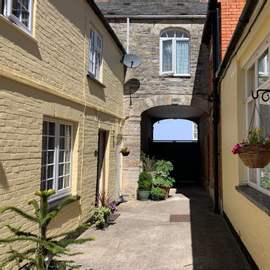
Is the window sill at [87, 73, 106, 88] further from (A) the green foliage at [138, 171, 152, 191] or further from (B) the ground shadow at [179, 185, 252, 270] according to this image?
(A) the green foliage at [138, 171, 152, 191]

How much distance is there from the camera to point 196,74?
44.6 ft

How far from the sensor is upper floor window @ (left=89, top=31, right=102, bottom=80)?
30.1 feet

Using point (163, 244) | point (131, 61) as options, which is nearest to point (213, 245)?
point (163, 244)

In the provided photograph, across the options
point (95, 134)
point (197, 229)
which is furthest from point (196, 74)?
point (197, 229)

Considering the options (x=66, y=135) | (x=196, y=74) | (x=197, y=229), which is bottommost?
(x=197, y=229)

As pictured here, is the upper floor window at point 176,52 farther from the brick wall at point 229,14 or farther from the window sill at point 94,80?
the window sill at point 94,80

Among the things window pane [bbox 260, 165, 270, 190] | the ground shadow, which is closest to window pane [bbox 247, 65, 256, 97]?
window pane [bbox 260, 165, 270, 190]

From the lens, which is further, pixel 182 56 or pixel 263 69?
pixel 182 56

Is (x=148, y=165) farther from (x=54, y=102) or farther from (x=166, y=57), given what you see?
(x=54, y=102)

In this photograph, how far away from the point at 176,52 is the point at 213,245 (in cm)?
872

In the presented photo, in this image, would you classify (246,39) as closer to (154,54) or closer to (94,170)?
(94,170)

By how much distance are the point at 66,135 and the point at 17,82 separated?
8.75ft

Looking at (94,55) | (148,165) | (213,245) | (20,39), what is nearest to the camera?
(20,39)

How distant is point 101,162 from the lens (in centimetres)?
1083
